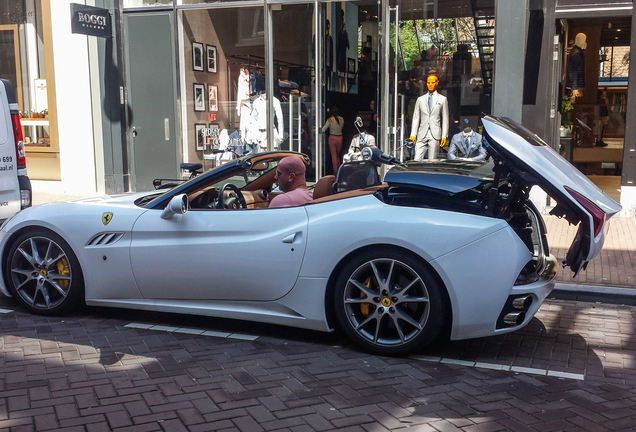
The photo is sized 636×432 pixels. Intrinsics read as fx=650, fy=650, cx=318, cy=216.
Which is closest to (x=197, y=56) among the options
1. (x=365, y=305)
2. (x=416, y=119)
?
(x=416, y=119)

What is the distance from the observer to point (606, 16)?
10.6 metres

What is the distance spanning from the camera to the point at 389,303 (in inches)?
166

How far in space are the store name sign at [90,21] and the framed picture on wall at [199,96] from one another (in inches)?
78.4

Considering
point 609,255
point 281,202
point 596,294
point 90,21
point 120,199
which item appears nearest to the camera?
point 281,202

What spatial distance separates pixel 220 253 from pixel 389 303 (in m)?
1.24

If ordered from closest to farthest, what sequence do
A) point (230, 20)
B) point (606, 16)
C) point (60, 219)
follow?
1. point (60, 219)
2. point (606, 16)
3. point (230, 20)

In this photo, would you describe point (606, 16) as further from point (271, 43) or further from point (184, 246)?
point (184, 246)

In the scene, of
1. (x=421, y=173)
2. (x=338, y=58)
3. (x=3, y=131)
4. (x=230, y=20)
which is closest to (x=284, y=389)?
(x=421, y=173)

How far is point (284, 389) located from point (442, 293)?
45.8 inches

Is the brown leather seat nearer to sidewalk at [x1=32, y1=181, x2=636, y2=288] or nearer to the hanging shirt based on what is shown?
sidewalk at [x1=32, y1=181, x2=636, y2=288]

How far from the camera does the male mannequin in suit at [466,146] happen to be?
10.3 metres

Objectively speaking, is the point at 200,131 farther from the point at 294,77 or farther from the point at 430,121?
the point at 430,121

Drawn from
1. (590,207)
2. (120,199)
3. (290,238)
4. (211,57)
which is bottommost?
(290,238)

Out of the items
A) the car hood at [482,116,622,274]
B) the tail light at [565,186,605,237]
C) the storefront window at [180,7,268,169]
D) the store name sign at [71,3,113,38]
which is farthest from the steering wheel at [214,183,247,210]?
the store name sign at [71,3,113,38]
